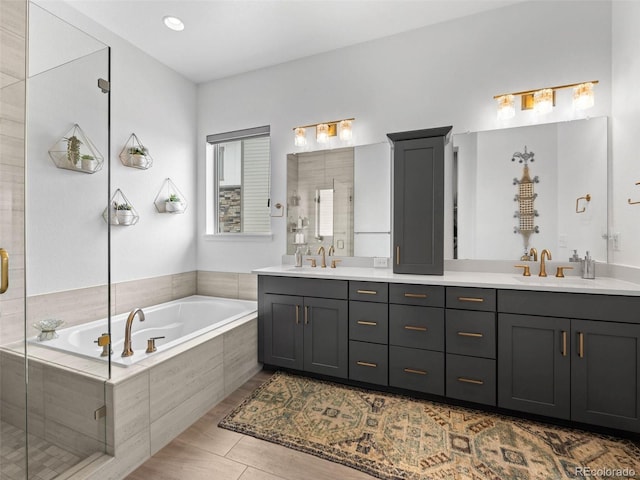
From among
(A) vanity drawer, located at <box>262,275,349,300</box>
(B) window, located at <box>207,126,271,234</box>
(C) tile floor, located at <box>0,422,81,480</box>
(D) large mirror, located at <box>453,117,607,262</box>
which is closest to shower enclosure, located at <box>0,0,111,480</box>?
(C) tile floor, located at <box>0,422,81,480</box>

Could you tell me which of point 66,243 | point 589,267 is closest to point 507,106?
point 589,267

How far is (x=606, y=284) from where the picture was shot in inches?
71.6

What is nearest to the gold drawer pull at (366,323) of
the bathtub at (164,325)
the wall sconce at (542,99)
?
the bathtub at (164,325)

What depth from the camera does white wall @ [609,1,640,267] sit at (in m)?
1.88

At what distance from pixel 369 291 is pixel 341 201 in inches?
38.9

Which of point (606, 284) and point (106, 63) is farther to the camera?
point (606, 284)

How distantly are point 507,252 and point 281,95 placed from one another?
2.56 m

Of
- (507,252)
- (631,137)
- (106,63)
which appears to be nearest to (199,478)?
A: (106,63)

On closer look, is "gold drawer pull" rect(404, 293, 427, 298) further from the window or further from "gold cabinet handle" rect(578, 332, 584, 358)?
the window

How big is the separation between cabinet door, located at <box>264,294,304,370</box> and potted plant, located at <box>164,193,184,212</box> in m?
1.40

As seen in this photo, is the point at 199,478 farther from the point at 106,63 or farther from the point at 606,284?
the point at 606,284

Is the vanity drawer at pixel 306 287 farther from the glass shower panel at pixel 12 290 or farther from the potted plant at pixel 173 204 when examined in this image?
the glass shower panel at pixel 12 290

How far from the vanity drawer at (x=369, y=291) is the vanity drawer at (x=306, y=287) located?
55 mm

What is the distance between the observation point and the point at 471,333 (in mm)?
1970
